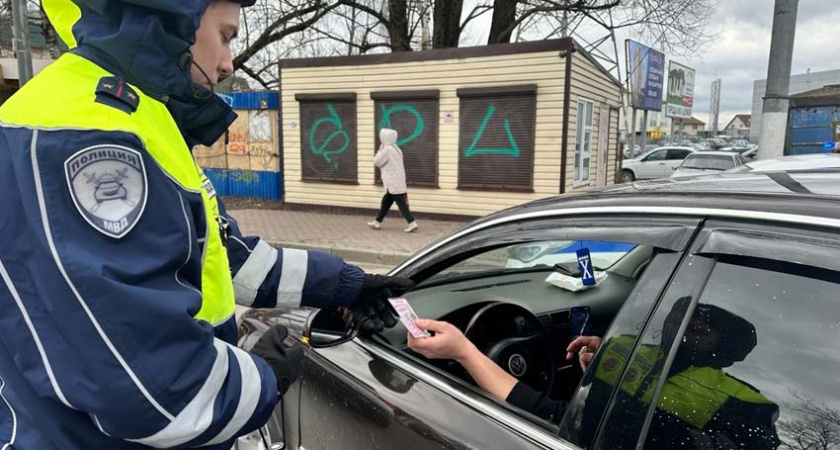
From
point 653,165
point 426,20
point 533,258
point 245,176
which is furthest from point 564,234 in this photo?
point 653,165

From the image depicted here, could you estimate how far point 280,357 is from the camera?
1.28 metres

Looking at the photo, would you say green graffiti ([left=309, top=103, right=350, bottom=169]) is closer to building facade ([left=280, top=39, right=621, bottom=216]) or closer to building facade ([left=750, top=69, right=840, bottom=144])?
building facade ([left=280, top=39, right=621, bottom=216])

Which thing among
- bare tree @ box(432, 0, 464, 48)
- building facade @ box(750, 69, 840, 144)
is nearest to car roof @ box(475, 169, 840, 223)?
bare tree @ box(432, 0, 464, 48)

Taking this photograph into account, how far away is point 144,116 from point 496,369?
3.70 feet

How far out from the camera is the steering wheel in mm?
1852

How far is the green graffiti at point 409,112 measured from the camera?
1000cm

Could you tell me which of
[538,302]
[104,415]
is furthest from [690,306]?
[538,302]

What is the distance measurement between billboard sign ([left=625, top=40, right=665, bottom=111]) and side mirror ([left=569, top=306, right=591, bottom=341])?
68.3ft

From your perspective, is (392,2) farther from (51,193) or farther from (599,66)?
(51,193)

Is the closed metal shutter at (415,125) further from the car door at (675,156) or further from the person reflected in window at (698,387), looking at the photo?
the car door at (675,156)

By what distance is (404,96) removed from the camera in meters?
9.97

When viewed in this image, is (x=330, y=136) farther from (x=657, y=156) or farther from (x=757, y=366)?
(x=657, y=156)

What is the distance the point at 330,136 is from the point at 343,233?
2755 mm

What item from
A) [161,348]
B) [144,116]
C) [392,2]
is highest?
[392,2]
